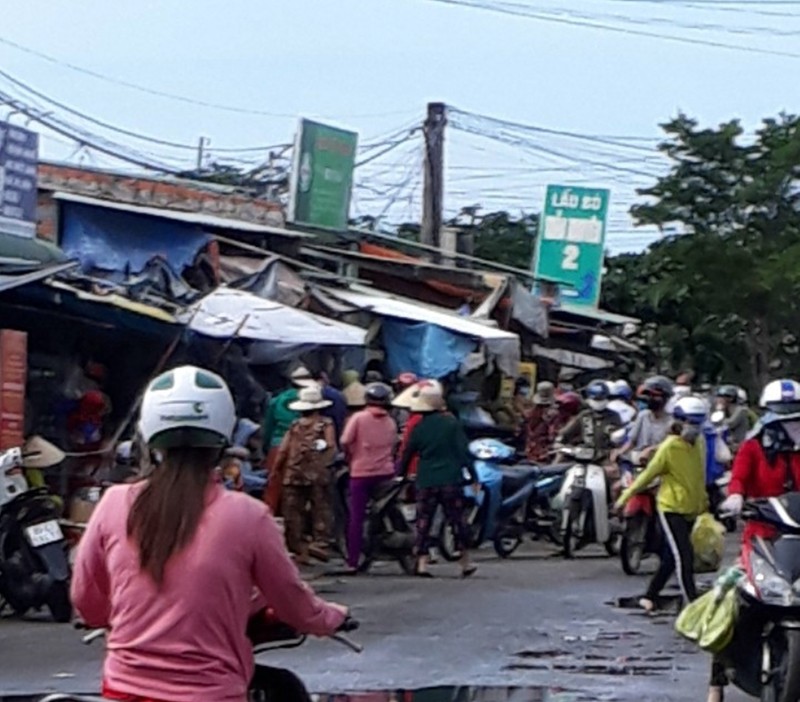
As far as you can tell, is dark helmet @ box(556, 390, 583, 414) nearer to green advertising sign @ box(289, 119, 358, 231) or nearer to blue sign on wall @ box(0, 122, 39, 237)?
blue sign on wall @ box(0, 122, 39, 237)

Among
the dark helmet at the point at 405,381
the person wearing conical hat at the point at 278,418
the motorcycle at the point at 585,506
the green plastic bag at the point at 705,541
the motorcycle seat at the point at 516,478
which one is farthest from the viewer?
the dark helmet at the point at 405,381

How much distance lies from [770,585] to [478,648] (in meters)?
3.69

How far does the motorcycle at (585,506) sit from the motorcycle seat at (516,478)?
37 centimetres

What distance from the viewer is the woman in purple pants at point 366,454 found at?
58.3 feet

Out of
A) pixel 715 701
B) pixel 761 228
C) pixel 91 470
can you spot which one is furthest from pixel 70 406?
pixel 761 228

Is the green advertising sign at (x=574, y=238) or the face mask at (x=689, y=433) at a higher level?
the green advertising sign at (x=574, y=238)

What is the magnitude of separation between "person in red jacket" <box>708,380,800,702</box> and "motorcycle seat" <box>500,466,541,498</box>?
930 cm

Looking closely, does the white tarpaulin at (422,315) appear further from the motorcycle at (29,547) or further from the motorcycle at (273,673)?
the motorcycle at (273,673)

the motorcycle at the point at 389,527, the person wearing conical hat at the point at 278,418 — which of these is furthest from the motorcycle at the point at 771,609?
the person wearing conical hat at the point at 278,418

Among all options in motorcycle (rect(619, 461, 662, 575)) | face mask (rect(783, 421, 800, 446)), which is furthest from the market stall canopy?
face mask (rect(783, 421, 800, 446))

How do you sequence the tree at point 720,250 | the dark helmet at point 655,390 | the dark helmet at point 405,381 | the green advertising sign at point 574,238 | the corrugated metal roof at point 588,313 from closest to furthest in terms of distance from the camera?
the dark helmet at point 655,390, the dark helmet at point 405,381, the corrugated metal roof at point 588,313, the green advertising sign at point 574,238, the tree at point 720,250

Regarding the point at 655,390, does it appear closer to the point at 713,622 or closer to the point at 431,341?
the point at 431,341

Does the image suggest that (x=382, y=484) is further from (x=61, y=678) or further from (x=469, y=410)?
(x=61, y=678)

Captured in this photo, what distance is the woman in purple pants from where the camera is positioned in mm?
17766
